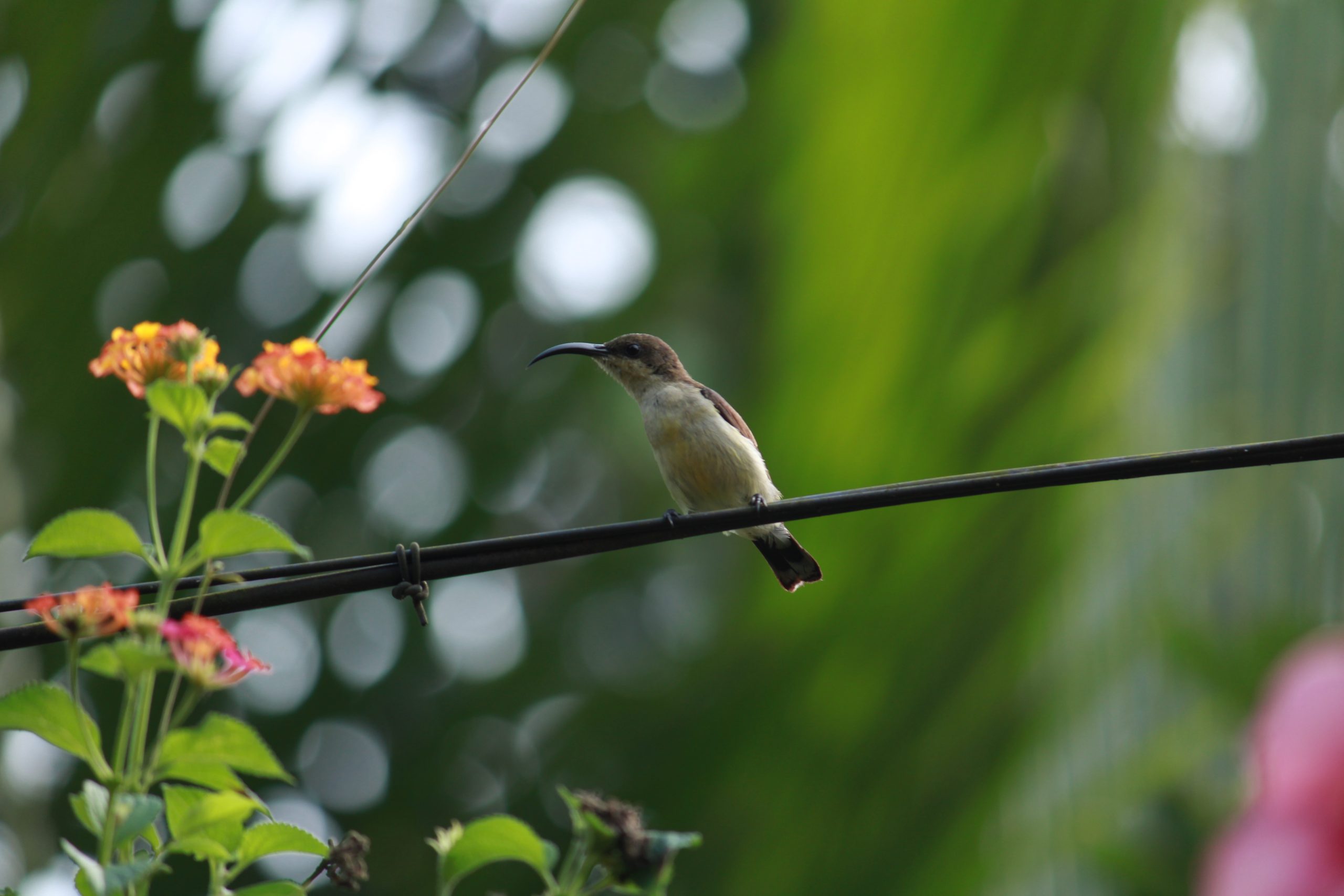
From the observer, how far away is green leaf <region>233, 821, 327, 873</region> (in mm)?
1836

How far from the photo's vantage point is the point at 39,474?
18.1 feet

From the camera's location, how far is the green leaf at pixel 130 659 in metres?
1.49

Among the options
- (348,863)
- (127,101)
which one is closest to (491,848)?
(348,863)

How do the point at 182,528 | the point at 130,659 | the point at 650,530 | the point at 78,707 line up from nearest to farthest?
the point at 130,659
the point at 78,707
the point at 182,528
the point at 650,530

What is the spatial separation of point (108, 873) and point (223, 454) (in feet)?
2.15

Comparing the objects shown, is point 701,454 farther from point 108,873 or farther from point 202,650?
point 108,873

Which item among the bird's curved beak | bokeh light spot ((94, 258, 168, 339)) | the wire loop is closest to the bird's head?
the bird's curved beak

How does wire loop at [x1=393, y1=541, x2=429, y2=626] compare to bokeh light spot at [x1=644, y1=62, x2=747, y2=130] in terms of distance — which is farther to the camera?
bokeh light spot at [x1=644, y1=62, x2=747, y2=130]

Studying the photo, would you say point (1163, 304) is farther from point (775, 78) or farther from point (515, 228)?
point (515, 228)

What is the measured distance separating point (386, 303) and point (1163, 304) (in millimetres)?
4163

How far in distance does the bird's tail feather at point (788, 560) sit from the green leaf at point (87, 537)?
394 cm

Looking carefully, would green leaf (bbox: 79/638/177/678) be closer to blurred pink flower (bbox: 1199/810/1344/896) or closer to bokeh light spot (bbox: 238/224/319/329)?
blurred pink flower (bbox: 1199/810/1344/896)

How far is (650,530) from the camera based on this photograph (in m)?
2.89

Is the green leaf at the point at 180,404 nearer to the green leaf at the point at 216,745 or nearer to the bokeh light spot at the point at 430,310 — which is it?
the green leaf at the point at 216,745
